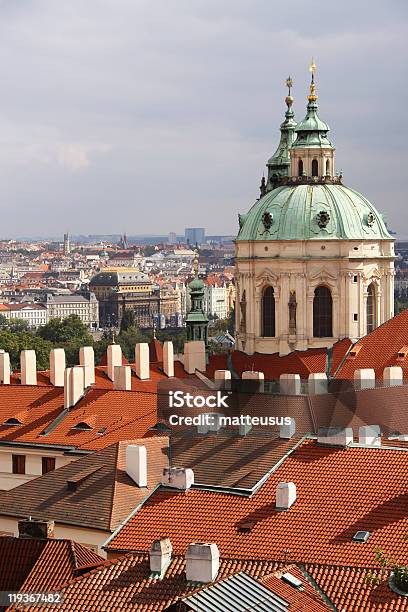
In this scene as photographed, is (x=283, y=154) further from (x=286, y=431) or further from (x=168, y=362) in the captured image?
(x=286, y=431)

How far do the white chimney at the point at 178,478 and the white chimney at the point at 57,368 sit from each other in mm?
30604

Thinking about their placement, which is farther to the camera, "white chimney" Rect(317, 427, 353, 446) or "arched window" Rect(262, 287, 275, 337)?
"arched window" Rect(262, 287, 275, 337)

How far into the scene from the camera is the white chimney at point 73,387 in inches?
2628

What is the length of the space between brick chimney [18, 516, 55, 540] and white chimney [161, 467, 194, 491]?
311 cm

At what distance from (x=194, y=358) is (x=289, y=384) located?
47.3 ft

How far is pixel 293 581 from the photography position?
115 feet

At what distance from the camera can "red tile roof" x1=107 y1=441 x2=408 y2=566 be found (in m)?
39.9

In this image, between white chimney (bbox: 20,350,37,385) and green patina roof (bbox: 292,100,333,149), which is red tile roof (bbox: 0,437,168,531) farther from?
green patina roof (bbox: 292,100,333,149)

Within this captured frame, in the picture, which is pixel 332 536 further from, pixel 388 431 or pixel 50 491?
pixel 388 431

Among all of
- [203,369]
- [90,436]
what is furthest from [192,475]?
[203,369]

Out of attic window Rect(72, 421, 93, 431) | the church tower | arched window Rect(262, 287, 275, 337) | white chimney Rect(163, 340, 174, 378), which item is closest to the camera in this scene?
attic window Rect(72, 421, 93, 431)

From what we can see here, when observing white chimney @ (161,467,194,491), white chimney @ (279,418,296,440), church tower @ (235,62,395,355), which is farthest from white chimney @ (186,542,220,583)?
church tower @ (235,62,395,355)

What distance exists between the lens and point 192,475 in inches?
1762

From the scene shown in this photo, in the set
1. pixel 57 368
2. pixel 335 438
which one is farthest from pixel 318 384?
pixel 335 438
